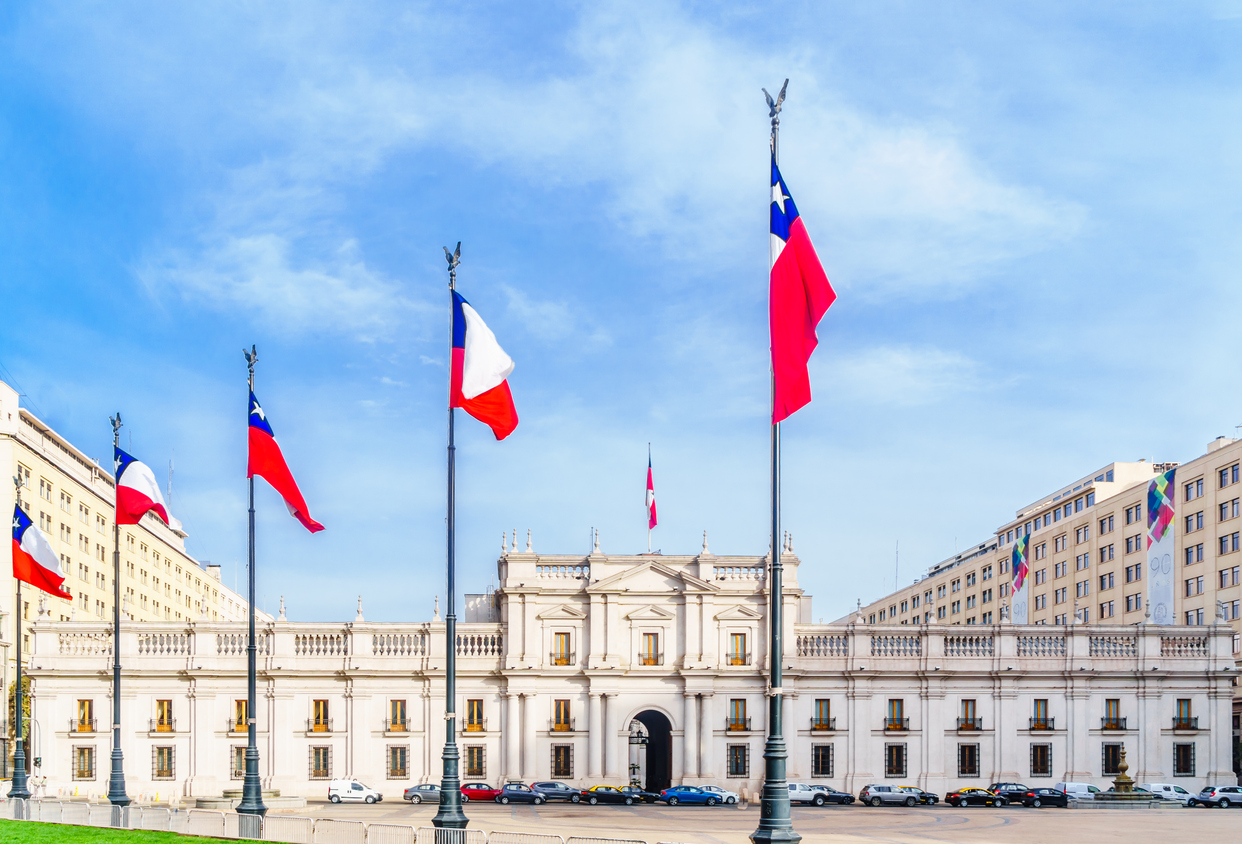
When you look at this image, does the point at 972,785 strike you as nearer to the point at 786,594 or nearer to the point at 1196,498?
the point at 786,594

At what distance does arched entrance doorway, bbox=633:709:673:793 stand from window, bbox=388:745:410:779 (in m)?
13.7

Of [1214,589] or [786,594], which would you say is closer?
[786,594]

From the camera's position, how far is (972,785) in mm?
78875

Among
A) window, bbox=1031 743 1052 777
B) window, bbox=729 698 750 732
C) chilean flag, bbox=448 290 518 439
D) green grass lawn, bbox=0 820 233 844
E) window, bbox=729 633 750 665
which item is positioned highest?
chilean flag, bbox=448 290 518 439

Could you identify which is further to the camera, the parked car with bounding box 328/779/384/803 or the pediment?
the pediment

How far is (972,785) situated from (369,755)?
35.4 metres

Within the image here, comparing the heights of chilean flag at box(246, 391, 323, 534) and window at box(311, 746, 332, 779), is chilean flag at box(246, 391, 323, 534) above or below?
above

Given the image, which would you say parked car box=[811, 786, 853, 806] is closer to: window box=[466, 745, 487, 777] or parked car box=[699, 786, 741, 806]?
parked car box=[699, 786, 741, 806]

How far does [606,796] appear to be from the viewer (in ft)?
239

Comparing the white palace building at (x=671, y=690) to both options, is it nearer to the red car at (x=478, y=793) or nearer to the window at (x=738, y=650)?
the window at (x=738, y=650)

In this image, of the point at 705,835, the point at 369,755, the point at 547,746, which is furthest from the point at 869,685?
the point at 705,835

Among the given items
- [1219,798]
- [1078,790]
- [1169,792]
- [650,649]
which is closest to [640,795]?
[650,649]

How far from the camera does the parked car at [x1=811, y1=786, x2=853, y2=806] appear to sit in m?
73.1

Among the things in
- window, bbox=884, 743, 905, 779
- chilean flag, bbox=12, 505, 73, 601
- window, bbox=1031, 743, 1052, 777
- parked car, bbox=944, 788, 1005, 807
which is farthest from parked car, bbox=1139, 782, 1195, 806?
chilean flag, bbox=12, 505, 73, 601
